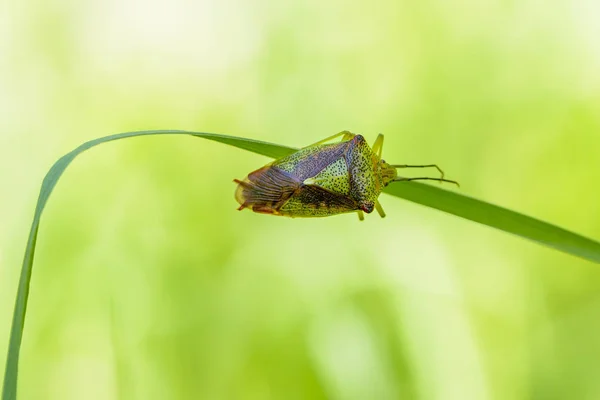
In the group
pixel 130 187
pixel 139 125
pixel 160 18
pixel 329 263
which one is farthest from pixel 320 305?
pixel 160 18

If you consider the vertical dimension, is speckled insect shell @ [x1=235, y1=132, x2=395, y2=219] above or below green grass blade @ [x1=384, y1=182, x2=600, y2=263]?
above

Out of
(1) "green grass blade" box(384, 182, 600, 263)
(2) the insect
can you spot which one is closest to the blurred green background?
(2) the insect

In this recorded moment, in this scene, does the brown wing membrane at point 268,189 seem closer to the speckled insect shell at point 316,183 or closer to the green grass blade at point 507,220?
the speckled insect shell at point 316,183

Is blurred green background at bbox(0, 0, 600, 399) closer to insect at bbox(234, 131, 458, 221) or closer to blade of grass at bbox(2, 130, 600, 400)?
insect at bbox(234, 131, 458, 221)

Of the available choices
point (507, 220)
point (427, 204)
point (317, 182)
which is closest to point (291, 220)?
point (317, 182)

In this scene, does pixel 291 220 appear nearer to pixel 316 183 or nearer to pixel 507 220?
pixel 316 183

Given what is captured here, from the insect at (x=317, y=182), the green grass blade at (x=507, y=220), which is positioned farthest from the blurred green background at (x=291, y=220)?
the green grass blade at (x=507, y=220)

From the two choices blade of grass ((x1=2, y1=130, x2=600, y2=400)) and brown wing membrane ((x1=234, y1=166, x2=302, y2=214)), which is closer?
blade of grass ((x1=2, y1=130, x2=600, y2=400))
